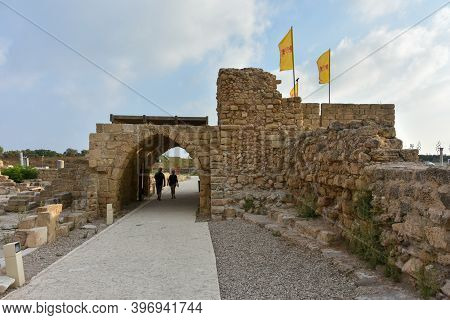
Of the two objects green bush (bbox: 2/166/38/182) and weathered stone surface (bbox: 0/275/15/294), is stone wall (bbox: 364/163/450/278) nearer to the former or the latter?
weathered stone surface (bbox: 0/275/15/294)

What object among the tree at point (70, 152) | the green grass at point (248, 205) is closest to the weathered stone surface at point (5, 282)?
the green grass at point (248, 205)

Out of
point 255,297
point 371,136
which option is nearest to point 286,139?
point 371,136

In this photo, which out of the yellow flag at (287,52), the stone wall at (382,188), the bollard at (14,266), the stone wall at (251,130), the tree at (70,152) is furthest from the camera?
the tree at (70,152)

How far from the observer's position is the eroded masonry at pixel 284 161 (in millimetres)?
4496

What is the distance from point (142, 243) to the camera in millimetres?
7047

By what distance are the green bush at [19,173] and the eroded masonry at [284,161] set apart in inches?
472

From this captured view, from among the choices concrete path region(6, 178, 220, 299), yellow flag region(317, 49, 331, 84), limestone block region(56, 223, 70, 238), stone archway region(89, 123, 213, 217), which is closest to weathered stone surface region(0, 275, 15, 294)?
concrete path region(6, 178, 220, 299)

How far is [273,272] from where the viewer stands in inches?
194

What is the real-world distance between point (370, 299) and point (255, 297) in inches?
48.5

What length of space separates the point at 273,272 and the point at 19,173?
2313 centimetres

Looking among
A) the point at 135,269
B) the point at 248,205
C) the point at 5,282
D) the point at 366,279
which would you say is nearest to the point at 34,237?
the point at 5,282

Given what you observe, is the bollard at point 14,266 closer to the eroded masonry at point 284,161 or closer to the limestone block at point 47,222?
the limestone block at point 47,222
